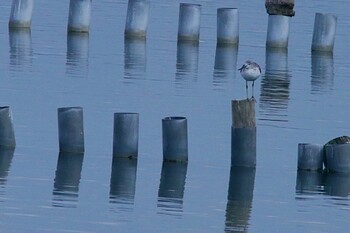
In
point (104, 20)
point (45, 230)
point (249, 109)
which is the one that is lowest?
point (45, 230)

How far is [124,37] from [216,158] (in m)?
14.1

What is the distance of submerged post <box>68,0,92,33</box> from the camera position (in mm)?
33031

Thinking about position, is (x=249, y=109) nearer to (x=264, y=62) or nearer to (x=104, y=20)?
(x=264, y=62)

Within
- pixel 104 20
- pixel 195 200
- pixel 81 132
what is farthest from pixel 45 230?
pixel 104 20

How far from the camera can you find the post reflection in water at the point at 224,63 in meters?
29.2

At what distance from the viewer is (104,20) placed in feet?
128

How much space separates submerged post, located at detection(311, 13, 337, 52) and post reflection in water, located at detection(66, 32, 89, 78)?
4.64 m

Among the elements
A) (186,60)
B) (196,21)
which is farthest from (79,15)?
(186,60)

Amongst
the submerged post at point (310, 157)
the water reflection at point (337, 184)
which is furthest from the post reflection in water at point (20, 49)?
the water reflection at point (337, 184)

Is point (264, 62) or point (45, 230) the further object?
point (264, 62)

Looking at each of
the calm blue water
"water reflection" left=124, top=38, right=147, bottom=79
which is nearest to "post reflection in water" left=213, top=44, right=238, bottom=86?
the calm blue water

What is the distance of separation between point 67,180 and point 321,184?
2.99m

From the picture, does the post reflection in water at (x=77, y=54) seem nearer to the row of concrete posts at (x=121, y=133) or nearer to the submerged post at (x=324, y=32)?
the submerged post at (x=324, y=32)

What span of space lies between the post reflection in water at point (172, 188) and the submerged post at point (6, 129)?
74.4 inches
